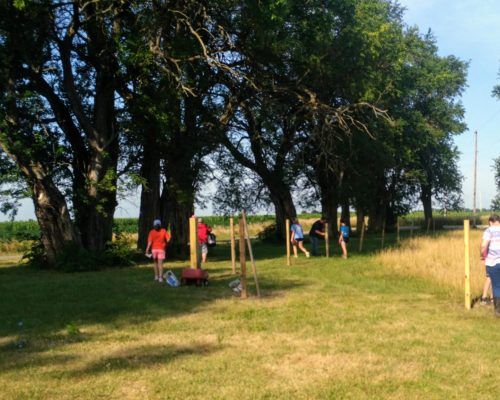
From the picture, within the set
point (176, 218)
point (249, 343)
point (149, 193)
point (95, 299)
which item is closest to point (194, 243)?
point (95, 299)

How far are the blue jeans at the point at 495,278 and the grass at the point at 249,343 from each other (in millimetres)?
434

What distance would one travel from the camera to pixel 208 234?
23.0m

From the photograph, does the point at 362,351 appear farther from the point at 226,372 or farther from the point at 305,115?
the point at 305,115

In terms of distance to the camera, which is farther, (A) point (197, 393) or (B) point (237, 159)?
(B) point (237, 159)

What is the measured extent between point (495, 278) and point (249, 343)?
4828mm

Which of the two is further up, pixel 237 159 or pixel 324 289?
pixel 237 159

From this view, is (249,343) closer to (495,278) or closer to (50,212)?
(495,278)

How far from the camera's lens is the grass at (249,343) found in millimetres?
6457

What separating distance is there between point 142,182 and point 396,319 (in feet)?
45.8

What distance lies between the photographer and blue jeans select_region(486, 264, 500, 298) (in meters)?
10.7

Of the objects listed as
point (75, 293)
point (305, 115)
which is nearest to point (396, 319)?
point (75, 293)

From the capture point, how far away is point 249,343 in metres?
8.66

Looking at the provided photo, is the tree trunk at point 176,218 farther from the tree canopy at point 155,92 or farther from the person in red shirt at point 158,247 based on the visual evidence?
the person in red shirt at point 158,247

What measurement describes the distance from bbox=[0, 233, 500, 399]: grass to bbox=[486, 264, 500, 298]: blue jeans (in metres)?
0.43
